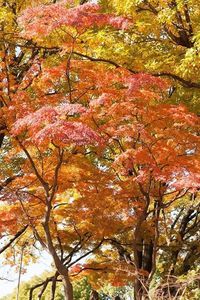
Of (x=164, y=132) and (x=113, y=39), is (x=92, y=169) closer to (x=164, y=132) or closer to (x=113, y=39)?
(x=164, y=132)

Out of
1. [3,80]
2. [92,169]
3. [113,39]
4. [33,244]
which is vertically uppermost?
[113,39]

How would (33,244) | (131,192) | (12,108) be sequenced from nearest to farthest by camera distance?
(12,108), (131,192), (33,244)

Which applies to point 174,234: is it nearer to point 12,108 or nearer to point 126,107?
point 126,107

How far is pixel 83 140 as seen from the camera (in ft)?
24.1

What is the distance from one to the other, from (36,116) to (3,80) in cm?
237

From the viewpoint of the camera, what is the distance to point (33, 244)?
41.4 ft

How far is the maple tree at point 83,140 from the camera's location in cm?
834

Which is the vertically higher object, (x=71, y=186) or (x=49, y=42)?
(x=49, y=42)

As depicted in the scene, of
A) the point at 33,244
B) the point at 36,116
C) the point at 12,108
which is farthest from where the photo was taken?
the point at 33,244

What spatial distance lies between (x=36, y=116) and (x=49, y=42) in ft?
14.1

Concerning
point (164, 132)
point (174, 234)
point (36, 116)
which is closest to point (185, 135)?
point (164, 132)

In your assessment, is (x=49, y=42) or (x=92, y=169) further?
(x=49, y=42)

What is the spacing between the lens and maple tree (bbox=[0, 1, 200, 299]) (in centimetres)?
834

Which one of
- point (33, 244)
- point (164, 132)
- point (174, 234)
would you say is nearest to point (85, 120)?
point (164, 132)
